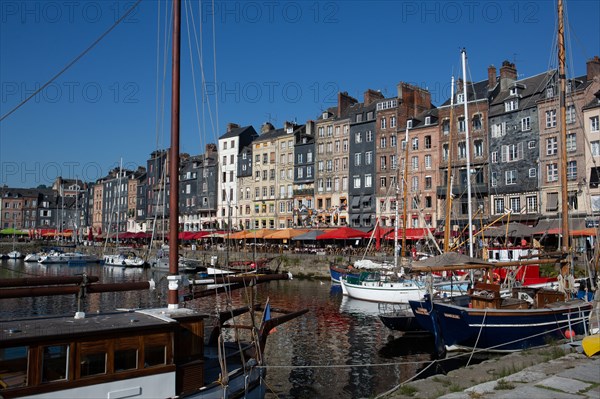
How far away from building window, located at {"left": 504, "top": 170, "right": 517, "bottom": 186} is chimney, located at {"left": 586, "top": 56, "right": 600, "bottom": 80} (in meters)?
11.7

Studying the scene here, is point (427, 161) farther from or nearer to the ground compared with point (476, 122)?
nearer to the ground

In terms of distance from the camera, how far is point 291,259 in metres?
64.8

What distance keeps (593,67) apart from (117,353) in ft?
184

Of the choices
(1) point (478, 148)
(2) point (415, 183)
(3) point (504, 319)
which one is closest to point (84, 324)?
(3) point (504, 319)

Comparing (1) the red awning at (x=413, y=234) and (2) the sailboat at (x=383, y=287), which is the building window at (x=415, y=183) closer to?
(1) the red awning at (x=413, y=234)

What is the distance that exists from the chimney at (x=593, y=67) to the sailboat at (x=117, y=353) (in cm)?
5197

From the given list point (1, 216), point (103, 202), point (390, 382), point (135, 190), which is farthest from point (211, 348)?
point (1, 216)

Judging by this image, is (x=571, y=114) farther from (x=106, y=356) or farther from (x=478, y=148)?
(x=106, y=356)

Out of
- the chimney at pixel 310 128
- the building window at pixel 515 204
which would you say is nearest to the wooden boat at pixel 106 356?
the building window at pixel 515 204

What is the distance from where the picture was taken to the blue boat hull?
20688 millimetres

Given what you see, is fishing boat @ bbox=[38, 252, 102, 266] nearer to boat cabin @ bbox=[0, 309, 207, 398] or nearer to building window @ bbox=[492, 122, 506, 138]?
building window @ bbox=[492, 122, 506, 138]

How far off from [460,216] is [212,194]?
5212 centimetres

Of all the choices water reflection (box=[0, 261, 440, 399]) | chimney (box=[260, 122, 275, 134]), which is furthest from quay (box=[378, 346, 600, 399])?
chimney (box=[260, 122, 275, 134])

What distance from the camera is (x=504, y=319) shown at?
68.3 feet
